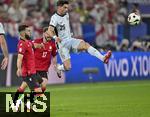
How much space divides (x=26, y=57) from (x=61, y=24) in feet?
10.5

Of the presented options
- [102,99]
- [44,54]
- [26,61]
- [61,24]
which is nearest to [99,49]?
[102,99]

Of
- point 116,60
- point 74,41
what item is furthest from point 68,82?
point 74,41

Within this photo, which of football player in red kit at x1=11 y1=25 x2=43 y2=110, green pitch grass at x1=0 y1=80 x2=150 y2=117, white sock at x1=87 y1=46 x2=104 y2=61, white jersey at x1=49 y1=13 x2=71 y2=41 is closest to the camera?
football player in red kit at x1=11 y1=25 x2=43 y2=110

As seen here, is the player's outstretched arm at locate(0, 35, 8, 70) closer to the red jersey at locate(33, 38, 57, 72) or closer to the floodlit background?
the red jersey at locate(33, 38, 57, 72)

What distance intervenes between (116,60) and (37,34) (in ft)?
A: 12.6

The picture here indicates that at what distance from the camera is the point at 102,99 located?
795 inches

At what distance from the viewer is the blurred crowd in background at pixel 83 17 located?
29.8 meters

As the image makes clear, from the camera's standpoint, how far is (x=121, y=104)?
18078mm

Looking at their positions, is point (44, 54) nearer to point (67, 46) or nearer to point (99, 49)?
point (67, 46)

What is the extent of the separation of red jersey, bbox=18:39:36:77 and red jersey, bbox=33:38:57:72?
307cm

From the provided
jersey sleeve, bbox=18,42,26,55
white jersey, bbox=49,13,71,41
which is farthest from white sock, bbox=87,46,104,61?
jersey sleeve, bbox=18,42,26,55

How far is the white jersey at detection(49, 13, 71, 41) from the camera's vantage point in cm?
1822

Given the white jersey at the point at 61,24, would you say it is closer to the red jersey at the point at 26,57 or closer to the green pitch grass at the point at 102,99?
the green pitch grass at the point at 102,99

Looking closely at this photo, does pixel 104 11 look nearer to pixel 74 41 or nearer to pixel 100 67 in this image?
pixel 100 67
